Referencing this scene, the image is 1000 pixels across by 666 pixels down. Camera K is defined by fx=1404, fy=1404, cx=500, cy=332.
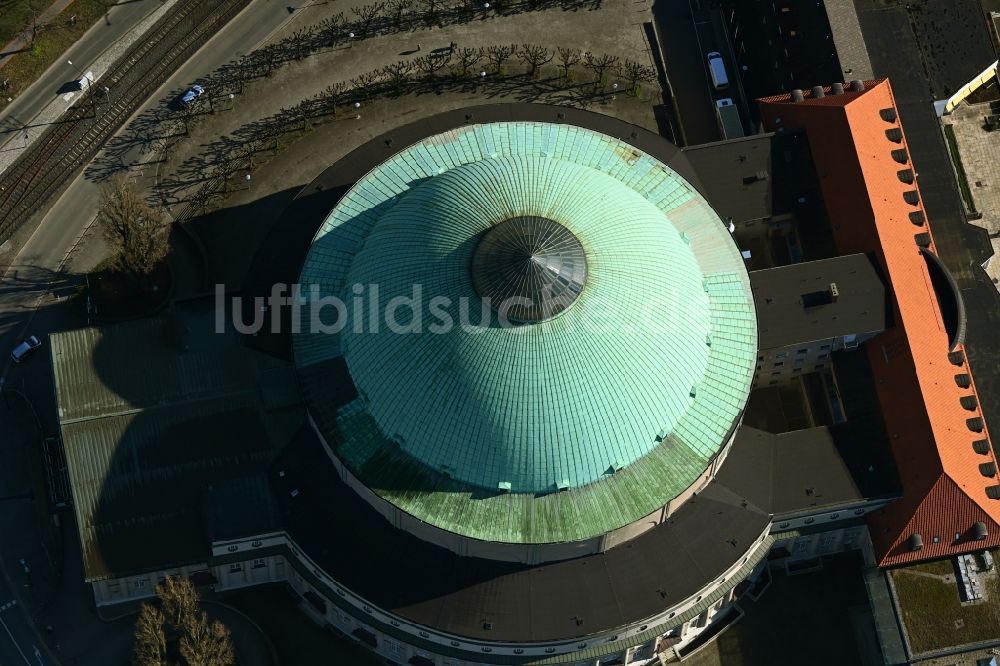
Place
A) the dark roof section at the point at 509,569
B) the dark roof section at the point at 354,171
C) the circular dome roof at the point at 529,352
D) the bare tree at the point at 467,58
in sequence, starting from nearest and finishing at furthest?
the circular dome roof at the point at 529,352 → the dark roof section at the point at 509,569 → the dark roof section at the point at 354,171 → the bare tree at the point at 467,58

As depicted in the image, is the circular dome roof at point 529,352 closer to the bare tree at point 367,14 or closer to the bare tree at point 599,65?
the bare tree at point 599,65

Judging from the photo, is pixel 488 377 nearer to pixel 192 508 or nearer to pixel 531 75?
pixel 192 508

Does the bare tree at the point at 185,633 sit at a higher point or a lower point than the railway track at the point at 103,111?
lower

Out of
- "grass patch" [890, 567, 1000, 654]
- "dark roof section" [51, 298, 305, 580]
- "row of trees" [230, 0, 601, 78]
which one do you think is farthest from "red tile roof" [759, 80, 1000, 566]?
"dark roof section" [51, 298, 305, 580]

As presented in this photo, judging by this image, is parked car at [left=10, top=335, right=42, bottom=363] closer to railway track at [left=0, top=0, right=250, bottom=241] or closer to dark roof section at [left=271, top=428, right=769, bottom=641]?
railway track at [left=0, top=0, right=250, bottom=241]

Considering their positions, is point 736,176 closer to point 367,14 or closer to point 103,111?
point 367,14

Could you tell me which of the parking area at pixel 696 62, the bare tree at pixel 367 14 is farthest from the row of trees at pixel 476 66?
the bare tree at pixel 367 14

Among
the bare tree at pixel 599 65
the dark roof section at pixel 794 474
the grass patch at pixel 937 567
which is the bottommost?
the grass patch at pixel 937 567
